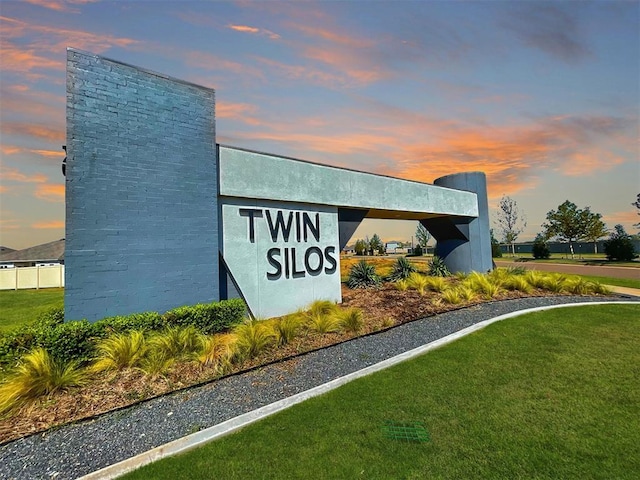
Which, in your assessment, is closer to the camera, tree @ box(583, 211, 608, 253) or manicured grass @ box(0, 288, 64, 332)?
manicured grass @ box(0, 288, 64, 332)

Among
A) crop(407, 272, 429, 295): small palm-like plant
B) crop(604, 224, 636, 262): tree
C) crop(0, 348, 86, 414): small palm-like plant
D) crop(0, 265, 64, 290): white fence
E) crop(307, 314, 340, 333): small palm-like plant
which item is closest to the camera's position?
crop(0, 348, 86, 414): small palm-like plant

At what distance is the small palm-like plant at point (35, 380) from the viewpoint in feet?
14.4

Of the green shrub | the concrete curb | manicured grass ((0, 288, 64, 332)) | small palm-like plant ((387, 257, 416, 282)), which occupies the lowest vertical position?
the concrete curb

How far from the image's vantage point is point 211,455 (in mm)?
3553

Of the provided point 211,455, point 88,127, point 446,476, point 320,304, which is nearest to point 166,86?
point 88,127

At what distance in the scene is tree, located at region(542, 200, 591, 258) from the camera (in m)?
35.9

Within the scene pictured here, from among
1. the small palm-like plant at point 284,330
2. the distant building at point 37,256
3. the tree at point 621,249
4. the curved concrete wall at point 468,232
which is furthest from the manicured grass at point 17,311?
the tree at point 621,249

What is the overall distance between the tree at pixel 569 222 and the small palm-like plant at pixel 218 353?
43.2 m

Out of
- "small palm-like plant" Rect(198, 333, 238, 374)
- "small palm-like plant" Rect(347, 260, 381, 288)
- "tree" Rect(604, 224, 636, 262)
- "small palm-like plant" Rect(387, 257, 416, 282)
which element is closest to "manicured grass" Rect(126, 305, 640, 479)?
"small palm-like plant" Rect(198, 333, 238, 374)

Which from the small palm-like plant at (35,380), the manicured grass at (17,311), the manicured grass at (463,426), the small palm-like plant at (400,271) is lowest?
the manicured grass at (463,426)

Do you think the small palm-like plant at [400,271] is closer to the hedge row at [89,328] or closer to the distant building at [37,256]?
the hedge row at [89,328]

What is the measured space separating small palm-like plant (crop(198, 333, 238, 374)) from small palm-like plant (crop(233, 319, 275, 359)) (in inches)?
5.3

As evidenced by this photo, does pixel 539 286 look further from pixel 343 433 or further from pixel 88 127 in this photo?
pixel 88 127

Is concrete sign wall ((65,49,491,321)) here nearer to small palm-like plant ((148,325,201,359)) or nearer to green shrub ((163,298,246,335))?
green shrub ((163,298,246,335))
